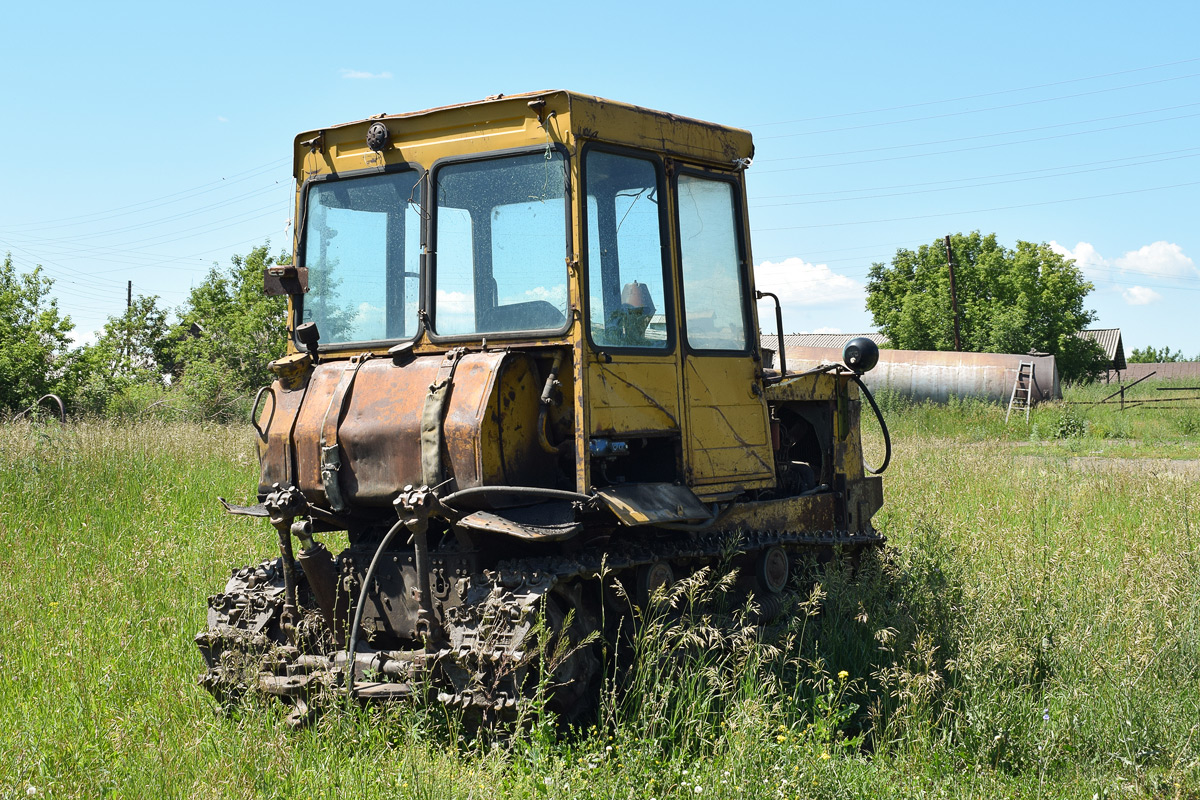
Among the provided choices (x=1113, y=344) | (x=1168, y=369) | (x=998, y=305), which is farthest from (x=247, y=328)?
(x=1168, y=369)

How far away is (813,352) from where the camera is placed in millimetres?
23734

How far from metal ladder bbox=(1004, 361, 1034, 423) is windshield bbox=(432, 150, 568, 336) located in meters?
22.8

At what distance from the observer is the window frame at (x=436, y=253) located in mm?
5000

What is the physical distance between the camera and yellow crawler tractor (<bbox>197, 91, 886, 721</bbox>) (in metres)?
4.76

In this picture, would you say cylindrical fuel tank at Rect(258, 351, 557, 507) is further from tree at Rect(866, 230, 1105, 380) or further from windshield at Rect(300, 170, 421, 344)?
tree at Rect(866, 230, 1105, 380)

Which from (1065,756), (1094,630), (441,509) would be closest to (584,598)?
(441,509)

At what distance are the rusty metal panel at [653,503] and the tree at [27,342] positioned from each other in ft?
59.0

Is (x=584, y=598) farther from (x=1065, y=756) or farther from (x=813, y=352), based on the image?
(x=813, y=352)

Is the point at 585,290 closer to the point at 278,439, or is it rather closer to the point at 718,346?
the point at 718,346

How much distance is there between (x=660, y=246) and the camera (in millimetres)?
5562

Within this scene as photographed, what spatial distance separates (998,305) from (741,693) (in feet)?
151

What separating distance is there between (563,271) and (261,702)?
2.58 m

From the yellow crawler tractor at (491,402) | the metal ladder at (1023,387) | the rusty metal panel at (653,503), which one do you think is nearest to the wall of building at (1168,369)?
the metal ladder at (1023,387)

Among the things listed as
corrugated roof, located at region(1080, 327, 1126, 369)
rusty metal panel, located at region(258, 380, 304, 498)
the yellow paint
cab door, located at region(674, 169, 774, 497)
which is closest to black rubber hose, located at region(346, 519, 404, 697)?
the yellow paint
